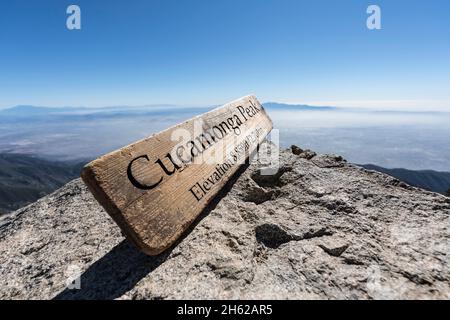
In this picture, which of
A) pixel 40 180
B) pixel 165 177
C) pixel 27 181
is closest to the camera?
pixel 165 177

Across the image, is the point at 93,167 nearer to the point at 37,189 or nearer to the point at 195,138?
the point at 195,138

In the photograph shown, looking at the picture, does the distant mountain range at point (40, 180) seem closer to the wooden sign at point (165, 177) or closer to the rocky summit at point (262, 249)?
the rocky summit at point (262, 249)

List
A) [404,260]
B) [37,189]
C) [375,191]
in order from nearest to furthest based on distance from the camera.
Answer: [404,260] < [375,191] < [37,189]

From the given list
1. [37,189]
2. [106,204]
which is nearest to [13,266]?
[106,204]

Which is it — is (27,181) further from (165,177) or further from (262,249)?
(262,249)

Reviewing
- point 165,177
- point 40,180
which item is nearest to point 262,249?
point 165,177
